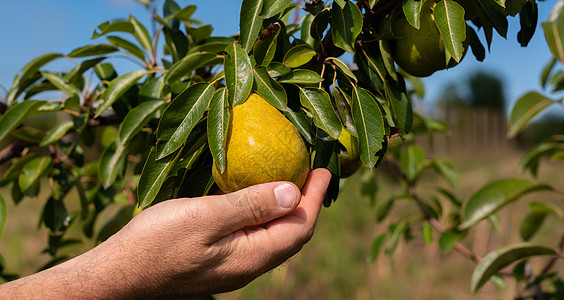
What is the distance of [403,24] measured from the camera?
3.63ft

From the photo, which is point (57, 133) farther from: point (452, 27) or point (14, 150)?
point (452, 27)

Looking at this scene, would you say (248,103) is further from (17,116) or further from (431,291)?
(431,291)

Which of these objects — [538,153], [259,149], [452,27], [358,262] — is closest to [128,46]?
[259,149]

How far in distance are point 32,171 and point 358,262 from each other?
14.8 ft

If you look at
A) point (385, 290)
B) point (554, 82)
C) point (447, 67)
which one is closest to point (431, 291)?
point (385, 290)

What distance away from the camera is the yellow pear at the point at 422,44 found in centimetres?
108

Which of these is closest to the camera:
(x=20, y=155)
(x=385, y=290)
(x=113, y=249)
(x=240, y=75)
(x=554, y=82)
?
(x=240, y=75)

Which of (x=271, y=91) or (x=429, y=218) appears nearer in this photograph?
(x=271, y=91)

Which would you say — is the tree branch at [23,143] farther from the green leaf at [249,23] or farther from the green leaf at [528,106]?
the green leaf at [528,106]

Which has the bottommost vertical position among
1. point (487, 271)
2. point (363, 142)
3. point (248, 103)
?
point (487, 271)

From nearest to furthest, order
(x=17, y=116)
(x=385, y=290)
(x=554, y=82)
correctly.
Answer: (x=17, y=116)
(x=554, y=82)
(x=385, y=290)

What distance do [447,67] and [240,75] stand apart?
0.55 m

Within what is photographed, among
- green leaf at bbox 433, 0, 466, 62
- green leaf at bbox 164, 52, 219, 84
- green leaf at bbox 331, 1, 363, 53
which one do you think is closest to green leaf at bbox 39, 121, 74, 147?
green leaf at bbox 164, 52, 219, 84

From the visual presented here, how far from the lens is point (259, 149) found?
980 millimetres
